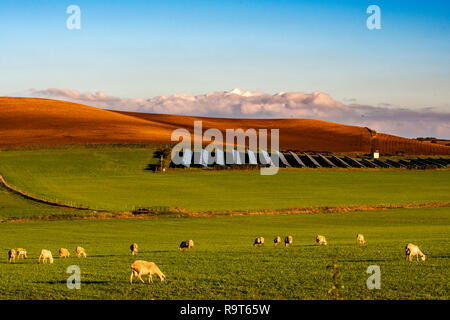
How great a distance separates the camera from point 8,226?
4522 cm

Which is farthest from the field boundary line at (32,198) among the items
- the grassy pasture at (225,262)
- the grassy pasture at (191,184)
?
the grassy pasture at (225,262)

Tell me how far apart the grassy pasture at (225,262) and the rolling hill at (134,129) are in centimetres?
6098

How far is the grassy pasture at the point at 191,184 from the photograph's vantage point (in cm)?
6025

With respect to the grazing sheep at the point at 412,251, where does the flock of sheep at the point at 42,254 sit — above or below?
below

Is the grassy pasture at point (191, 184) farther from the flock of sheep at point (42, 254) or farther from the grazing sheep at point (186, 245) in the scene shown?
the flock of sheep at point (42, 254)

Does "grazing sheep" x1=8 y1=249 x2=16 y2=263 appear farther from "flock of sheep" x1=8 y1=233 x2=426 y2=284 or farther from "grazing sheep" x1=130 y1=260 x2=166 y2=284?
"grazing sheep" x1=130 y1=260 x2=166 y2=284

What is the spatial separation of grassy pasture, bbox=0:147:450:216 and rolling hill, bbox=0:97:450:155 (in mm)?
15155

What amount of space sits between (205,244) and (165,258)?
27.2ft

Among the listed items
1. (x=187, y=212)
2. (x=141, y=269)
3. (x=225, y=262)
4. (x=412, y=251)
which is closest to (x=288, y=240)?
(x=225, y=262)

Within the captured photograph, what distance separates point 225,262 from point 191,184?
4814 cm

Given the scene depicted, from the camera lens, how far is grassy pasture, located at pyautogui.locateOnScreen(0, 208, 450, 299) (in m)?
16.9

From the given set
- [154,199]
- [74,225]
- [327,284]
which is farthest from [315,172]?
[327,284]
